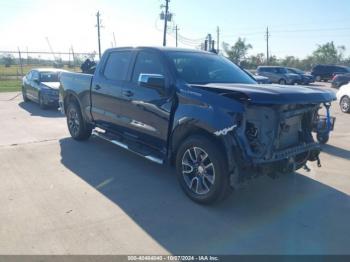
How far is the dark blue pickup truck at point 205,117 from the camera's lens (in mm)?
3912

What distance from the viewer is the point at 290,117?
4203 millimetres

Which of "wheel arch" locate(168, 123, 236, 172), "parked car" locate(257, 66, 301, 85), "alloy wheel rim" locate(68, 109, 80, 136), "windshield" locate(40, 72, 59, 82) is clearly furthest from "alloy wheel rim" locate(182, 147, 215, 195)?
"parked car" locate(257, 66, 301, 85)

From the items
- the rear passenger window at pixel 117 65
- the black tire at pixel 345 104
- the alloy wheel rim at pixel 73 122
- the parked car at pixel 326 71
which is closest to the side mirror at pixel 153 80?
the rear passenger window at pixel 117 65

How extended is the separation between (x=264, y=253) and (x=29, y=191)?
126 inches

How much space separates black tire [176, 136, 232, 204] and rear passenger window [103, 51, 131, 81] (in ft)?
6.41

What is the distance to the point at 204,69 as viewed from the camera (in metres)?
5.19

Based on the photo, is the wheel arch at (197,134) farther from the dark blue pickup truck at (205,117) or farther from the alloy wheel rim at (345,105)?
the alloy wheel rim at (345,105)

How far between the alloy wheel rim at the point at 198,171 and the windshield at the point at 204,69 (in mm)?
1019

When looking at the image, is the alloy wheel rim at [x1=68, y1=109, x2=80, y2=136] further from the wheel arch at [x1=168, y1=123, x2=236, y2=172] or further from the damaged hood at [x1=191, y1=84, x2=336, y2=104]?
the damaged hood at [x1=191, y1=84, x2=336, y2=104]

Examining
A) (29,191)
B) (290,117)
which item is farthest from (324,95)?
(29,191)

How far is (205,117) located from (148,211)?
4.30 feet

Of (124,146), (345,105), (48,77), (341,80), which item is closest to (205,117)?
(124,146)

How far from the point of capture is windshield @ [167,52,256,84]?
16.1 feet

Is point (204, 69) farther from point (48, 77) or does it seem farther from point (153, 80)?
point (48, 77)
